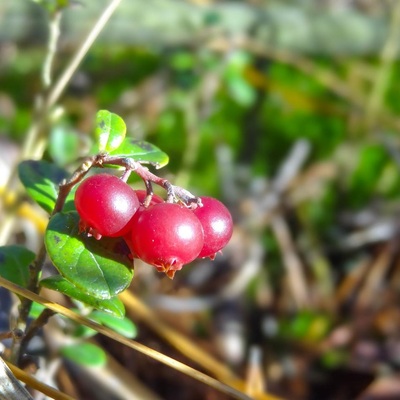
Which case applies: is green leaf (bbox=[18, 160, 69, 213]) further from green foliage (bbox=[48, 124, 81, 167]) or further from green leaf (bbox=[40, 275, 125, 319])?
green foliage (bbox=[48, 124, 81, 167])

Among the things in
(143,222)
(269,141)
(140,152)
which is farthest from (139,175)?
(269,141)

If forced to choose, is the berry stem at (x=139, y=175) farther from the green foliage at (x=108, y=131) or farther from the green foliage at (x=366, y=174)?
the green foliage at (x=366, y=174)

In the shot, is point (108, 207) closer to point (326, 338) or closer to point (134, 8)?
point (326, 338)

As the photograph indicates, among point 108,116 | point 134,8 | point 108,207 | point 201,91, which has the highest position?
point 134,8

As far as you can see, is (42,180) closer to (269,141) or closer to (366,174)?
(269,141)

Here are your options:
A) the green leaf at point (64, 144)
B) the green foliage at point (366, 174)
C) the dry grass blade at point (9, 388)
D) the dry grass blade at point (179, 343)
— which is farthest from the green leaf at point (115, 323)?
the green foliage at point (366, 174)

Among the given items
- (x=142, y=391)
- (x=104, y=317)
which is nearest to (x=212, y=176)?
(x=142, y=391)
